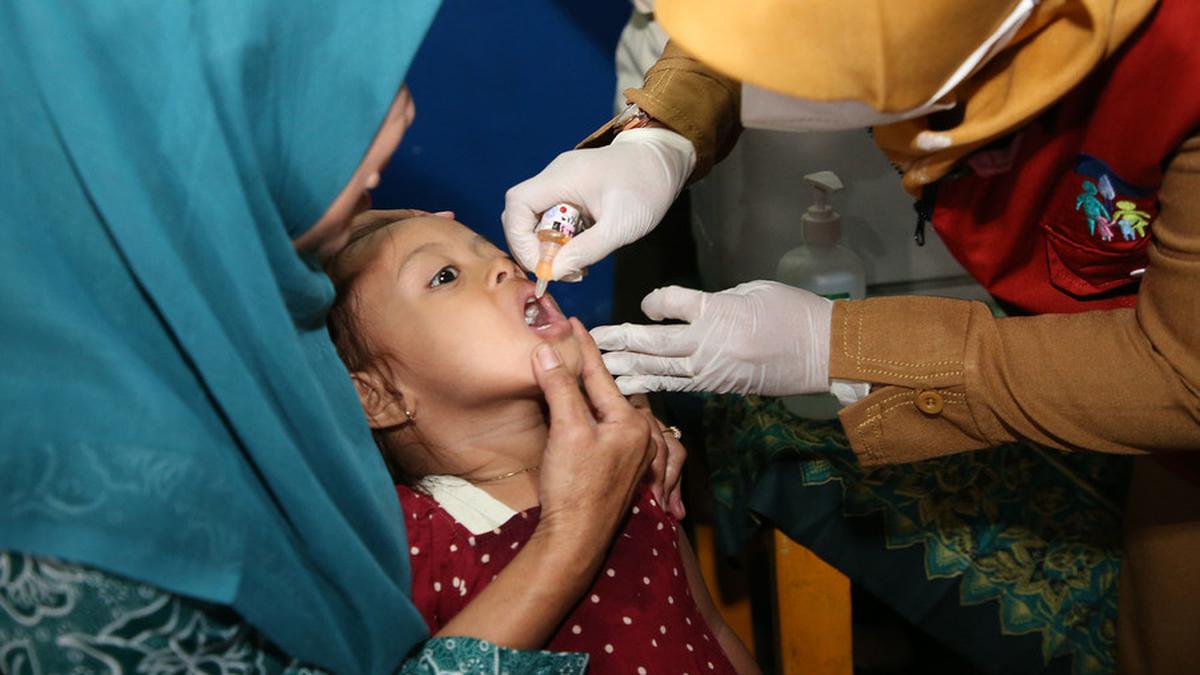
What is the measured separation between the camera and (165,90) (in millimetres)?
794

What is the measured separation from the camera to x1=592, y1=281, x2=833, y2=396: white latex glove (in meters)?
1.38

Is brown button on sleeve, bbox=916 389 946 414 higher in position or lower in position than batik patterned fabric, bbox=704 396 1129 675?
higher

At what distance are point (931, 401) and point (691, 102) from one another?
61cm

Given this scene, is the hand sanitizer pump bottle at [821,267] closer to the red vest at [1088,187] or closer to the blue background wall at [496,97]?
the red vest at [1088,187]

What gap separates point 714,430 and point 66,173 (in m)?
1.26

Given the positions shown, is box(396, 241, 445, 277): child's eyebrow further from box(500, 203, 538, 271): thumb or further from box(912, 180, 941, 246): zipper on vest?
box(912, 180, 941, 246): zipper on vest

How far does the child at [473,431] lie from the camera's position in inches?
47.7

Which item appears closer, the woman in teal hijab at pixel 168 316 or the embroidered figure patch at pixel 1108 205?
the woman in teal hijab at pixel 168 316

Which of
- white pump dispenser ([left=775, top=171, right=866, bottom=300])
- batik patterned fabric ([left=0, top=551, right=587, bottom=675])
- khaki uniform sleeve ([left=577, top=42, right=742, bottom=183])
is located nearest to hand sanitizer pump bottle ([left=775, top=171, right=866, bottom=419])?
white pump dispenser ([left=775, top=171, right=866, bottom=300])

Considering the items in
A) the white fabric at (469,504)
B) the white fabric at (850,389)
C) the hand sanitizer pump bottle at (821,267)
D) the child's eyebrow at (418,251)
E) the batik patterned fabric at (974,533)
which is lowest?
the batik patterned fabric at (974,533)

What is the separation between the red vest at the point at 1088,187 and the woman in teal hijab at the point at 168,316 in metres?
0.76

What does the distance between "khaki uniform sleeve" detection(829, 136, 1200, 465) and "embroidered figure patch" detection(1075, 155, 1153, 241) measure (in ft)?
→ 0.24

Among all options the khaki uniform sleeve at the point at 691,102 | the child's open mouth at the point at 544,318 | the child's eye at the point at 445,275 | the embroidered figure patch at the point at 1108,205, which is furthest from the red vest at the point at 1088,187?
the child's eye at the point at 445,275

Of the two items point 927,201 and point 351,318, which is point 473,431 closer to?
point 351,318
